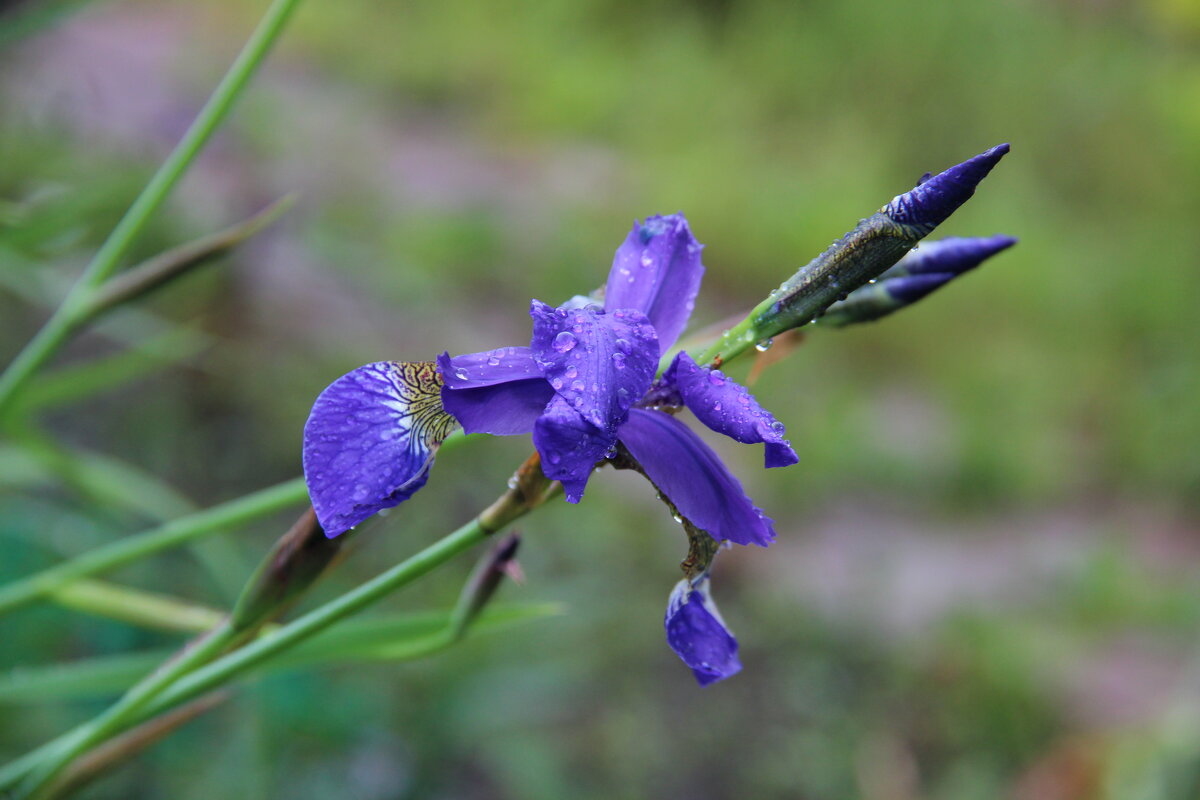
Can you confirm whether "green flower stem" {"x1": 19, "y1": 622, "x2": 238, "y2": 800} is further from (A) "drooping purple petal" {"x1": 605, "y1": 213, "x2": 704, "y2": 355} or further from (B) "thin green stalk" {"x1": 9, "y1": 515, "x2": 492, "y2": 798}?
(A) "drooping purple petal" {"x1": 605, "y1": 213, "x2": 704, "y2": 355}

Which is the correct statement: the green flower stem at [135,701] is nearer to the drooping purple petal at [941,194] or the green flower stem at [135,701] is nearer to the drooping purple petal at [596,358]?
the drooping purple petal at [596,358]

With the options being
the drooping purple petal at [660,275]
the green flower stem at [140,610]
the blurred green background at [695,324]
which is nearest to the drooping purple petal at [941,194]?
the drooping purple petal at [660,275]

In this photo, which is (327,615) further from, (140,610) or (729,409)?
(140,610)

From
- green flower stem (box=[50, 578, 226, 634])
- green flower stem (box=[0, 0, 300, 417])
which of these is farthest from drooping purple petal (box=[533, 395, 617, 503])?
green flower stem (box=[50, 578, 226, 634])

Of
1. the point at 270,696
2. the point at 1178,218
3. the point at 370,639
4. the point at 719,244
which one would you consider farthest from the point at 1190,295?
the point at 370,639

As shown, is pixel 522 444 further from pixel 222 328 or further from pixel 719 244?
pixel 719 244
